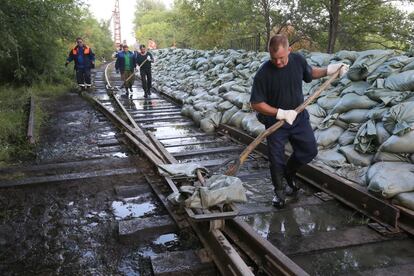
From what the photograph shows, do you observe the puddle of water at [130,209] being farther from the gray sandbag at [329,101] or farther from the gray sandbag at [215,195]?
the gray sandbag at [329,101]

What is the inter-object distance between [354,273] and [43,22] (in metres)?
9.83

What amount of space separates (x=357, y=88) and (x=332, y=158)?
50.0 inches

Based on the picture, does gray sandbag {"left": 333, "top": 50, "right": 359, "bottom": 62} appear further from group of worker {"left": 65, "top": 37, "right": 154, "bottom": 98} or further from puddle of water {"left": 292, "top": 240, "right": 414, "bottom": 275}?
group of worker {"left": 65, "top": 37, "right": 154, "bottom": 98}

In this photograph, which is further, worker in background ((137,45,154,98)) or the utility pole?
the utility pole

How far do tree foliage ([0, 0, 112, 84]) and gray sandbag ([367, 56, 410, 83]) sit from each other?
7.38m

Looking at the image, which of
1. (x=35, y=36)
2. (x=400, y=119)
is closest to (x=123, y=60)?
(x=35, y=36)

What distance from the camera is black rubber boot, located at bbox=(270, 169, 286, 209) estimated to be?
12.6 feet

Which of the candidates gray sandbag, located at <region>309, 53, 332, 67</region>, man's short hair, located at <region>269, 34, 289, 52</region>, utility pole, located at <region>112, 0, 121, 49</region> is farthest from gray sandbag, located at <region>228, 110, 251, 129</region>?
utility pole, located at <region>112, 0, 121, 49</region>

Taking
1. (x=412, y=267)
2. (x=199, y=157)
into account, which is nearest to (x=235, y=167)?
(x=412, y=267)

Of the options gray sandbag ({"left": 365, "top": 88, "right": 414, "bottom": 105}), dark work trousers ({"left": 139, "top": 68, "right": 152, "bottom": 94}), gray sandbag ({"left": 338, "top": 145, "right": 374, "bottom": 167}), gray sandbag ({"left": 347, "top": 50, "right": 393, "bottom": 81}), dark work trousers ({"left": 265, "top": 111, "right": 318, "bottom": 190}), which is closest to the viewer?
dark work trousers ({"left": 265, "top": 111, "right": 318, "bottom": 190})

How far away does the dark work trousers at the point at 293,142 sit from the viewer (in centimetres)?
373

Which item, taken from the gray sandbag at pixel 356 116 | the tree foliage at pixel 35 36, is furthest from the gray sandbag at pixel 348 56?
the tree foliage at pixel 35 36

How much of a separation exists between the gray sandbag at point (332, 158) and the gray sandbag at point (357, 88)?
0.99m

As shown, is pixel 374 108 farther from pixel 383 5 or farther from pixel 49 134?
pixel 383 5
